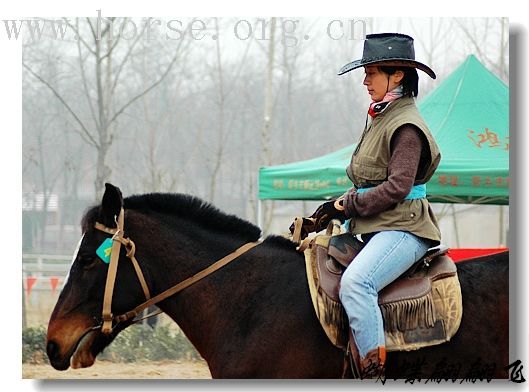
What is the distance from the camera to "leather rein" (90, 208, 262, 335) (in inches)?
153

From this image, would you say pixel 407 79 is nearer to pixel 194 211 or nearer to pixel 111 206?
pixel 194 211

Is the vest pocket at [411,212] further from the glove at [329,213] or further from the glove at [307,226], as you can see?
the glove at [307,226]

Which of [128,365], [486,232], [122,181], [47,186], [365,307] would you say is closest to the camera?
[365,307]

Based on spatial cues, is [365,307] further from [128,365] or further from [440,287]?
[128,365]

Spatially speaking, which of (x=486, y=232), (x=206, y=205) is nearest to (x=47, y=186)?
(x=206, y=205)

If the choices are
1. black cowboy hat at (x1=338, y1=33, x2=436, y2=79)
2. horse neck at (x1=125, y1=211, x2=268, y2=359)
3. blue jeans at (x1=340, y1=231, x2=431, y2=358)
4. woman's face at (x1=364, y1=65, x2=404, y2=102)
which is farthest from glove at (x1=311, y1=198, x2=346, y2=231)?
black cowboy hat at (x1=338, y1=33, x2=436, y2=79)

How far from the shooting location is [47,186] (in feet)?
45.5

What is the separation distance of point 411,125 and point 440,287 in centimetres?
81

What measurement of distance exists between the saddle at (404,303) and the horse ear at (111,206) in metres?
1.01

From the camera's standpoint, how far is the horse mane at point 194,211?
13.5ft

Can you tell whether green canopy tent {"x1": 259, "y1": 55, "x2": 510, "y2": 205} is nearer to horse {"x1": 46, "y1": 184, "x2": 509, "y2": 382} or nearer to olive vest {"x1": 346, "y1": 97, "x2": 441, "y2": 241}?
horse {"x1": 46, "y1": 184, "x2": 509, "y2": 382}

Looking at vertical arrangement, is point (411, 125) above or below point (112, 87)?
below


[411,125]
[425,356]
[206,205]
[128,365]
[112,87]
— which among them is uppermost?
[112,87]

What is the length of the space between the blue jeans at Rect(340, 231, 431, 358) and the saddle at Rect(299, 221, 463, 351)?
0.09 m
